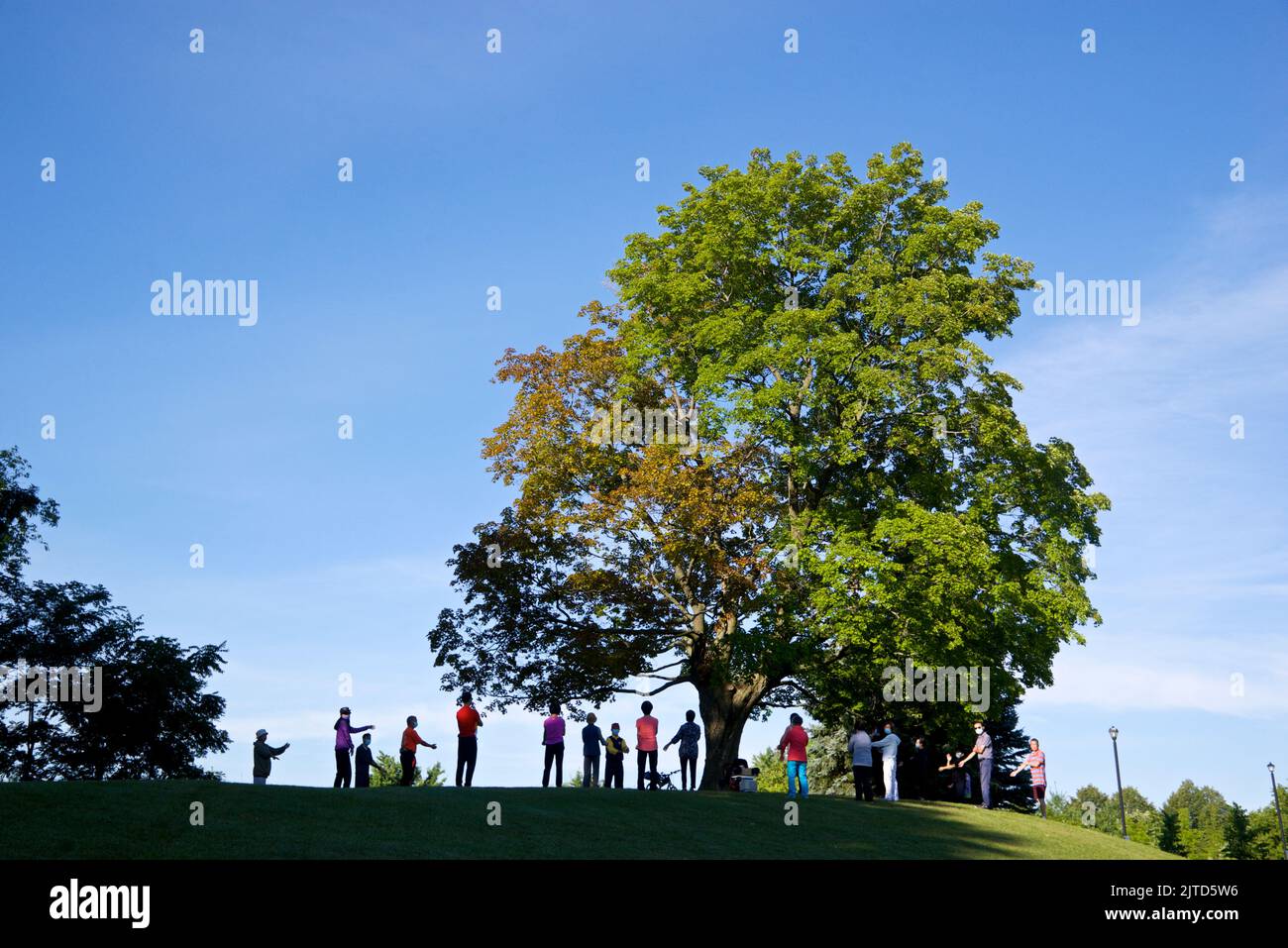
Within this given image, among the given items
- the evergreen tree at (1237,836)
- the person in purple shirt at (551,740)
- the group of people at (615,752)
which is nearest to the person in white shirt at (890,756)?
the group of people at (615,752)

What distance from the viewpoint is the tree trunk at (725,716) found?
33250mm

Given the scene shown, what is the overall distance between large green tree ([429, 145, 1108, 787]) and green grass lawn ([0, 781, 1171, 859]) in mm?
6464

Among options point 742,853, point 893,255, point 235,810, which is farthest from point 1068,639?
point 235,810

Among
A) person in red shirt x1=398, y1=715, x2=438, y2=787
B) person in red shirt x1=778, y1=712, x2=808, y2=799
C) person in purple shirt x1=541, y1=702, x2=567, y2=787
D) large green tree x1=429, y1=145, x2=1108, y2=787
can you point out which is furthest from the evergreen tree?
person in red shirt x1=398, y1=715, x2=438, y2=787

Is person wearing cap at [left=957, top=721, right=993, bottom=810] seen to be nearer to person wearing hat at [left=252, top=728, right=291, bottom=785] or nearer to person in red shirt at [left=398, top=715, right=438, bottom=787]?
person in red shirt at [left=398, top=715, right=438, bottom=787]

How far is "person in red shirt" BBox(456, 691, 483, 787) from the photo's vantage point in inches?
981

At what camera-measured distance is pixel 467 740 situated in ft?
82.7

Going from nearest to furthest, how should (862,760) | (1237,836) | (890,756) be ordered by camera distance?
(862,760) < (890,756) < (1237,836)

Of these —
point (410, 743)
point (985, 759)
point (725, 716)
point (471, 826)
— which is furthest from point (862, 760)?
point (471, 826)

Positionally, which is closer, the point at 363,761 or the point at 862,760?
the point at 363,761

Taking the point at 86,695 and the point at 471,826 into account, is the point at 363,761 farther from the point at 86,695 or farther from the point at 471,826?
the point at 86,695

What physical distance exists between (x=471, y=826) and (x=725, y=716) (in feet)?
51.4
